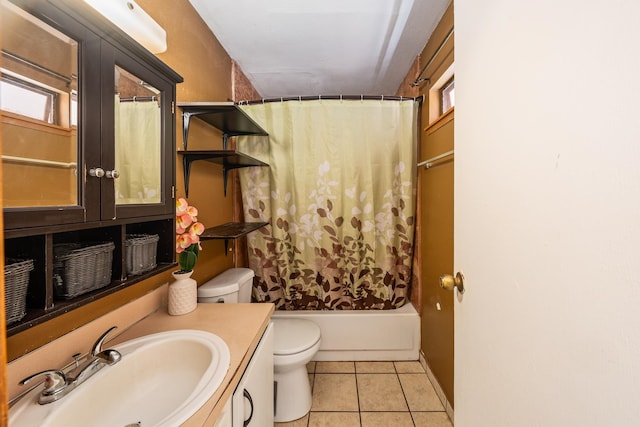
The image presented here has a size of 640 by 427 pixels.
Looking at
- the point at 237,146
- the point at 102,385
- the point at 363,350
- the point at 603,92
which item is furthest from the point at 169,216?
the point at 363,350

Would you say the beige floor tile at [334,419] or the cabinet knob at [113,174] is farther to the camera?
the beige floor tile at [334,419]

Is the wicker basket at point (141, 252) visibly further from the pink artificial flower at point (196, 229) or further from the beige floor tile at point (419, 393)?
the beige floor tile at point (419, 393)

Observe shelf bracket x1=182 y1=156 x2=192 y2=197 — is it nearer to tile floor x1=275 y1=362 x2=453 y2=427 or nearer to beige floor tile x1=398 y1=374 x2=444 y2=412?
tile floor x1=275 y1=362 x2=453 y2=427

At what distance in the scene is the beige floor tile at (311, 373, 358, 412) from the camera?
161cm

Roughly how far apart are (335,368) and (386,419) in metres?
0.51

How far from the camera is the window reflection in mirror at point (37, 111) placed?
0.56 m

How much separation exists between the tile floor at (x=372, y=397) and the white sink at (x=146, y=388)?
3.03 feet

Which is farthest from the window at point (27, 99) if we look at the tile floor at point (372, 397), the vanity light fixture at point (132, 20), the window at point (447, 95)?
the window at point (447, 95)

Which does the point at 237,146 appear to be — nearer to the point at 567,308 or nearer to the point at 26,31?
the point at 26,31

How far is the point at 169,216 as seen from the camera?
1.04 meters

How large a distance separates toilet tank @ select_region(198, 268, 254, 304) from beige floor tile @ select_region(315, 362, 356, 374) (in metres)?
0.78

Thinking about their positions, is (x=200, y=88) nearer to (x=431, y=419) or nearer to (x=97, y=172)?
(x=97, y=172)

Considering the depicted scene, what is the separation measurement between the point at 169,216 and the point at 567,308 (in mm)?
1191

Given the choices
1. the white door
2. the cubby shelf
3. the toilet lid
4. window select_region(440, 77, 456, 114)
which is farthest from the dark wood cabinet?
window select_region(440, 77, 456, 114)
